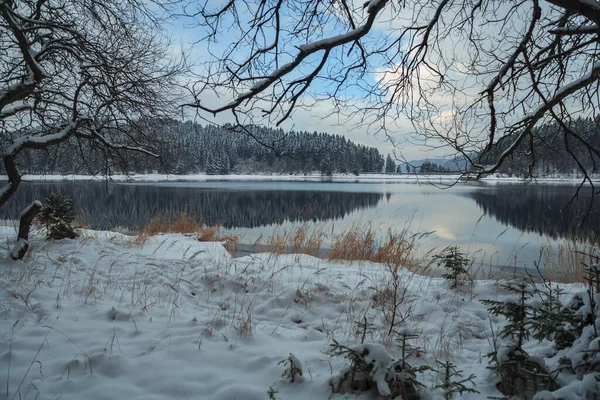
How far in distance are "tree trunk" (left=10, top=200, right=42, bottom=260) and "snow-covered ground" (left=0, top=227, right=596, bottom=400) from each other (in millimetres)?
131

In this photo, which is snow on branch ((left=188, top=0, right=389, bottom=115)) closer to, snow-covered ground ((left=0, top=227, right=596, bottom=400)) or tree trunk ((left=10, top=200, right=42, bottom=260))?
snow-covered ground ((left=0, top=227, right=596, bottom=400))

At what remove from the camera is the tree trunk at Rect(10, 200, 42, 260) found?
444 centimetres

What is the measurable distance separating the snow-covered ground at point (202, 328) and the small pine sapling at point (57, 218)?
122 centimetres

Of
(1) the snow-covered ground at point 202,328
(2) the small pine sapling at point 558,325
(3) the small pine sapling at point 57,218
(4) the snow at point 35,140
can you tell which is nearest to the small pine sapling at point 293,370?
(1) the snow-covered ground at point 202,328

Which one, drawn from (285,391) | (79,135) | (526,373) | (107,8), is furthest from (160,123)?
(526,373)

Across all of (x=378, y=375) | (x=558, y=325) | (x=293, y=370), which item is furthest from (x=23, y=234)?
(x=558, y=325)

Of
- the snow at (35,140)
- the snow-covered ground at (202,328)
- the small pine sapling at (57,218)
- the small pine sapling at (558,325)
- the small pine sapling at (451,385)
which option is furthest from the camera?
the small pine sapling at (57,218)

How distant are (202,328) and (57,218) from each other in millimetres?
4985

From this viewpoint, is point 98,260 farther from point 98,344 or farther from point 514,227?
point 514,227

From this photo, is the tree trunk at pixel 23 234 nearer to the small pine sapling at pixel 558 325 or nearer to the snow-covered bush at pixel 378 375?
the snow-covered bush at pixel 378 375

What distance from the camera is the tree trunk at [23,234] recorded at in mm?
4441

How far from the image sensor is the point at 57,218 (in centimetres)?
601

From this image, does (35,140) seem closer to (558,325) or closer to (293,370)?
(293,370)

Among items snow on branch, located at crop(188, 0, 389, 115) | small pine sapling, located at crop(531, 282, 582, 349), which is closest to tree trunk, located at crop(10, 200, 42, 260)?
snow on branch, located at crop(188, 0, 389, 115)
